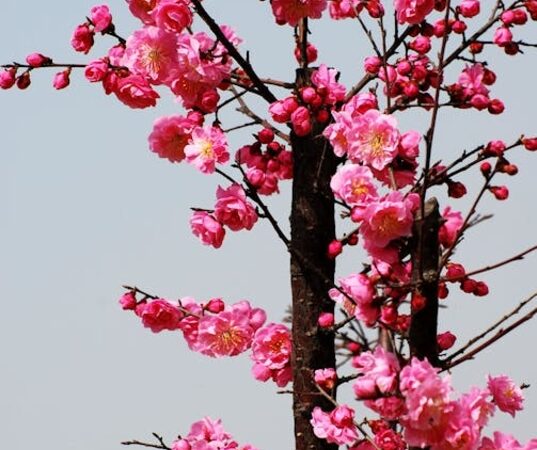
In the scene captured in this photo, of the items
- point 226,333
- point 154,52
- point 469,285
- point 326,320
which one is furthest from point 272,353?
point 154,52

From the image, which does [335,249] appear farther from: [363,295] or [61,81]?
[61,81]

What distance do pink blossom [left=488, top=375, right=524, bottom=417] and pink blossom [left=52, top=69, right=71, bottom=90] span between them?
6.11 ft

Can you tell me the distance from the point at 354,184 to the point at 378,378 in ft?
2.16

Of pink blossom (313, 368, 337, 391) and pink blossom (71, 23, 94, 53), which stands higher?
pink blossom (71, 23, 94, 53)

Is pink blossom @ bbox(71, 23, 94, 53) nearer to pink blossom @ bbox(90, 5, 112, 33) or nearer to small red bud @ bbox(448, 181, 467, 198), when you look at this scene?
pink blossom @ bbox(90, 5, 112, 33)

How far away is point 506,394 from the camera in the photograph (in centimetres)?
344

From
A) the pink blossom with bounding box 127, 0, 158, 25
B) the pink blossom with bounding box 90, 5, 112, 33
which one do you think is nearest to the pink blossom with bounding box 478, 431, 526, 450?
the pink blossom with bounding box 127, 0, 158, 25

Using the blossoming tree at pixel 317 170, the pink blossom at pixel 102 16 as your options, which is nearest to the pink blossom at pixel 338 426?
the blossoming tree at pixel 317 170

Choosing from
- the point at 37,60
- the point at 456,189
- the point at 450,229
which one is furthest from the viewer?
the point at 37,60

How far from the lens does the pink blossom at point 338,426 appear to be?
3.54 meters

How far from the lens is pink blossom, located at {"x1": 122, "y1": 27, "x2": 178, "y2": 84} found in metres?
3.90

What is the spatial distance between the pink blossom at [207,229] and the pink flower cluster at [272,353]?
342 millimetres

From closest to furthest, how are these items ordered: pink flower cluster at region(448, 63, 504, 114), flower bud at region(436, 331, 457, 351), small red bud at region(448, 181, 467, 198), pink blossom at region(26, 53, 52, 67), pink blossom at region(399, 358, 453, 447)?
1. pink blossom at region(399, 358, 453, 447)
2. small red bud at region(448, 181, 467, 198)
3. flower bud at region(436, 331, 457, 351)
4. pink flower cluster at region(448, 63, 504, 114)
5. pink blossom at region(26, 53, 52, 67)

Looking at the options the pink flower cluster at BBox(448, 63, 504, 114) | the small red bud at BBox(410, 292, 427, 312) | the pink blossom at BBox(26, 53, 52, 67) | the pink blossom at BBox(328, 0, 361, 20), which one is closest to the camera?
the small red bud at BBox(410, 292, 427, 312)
